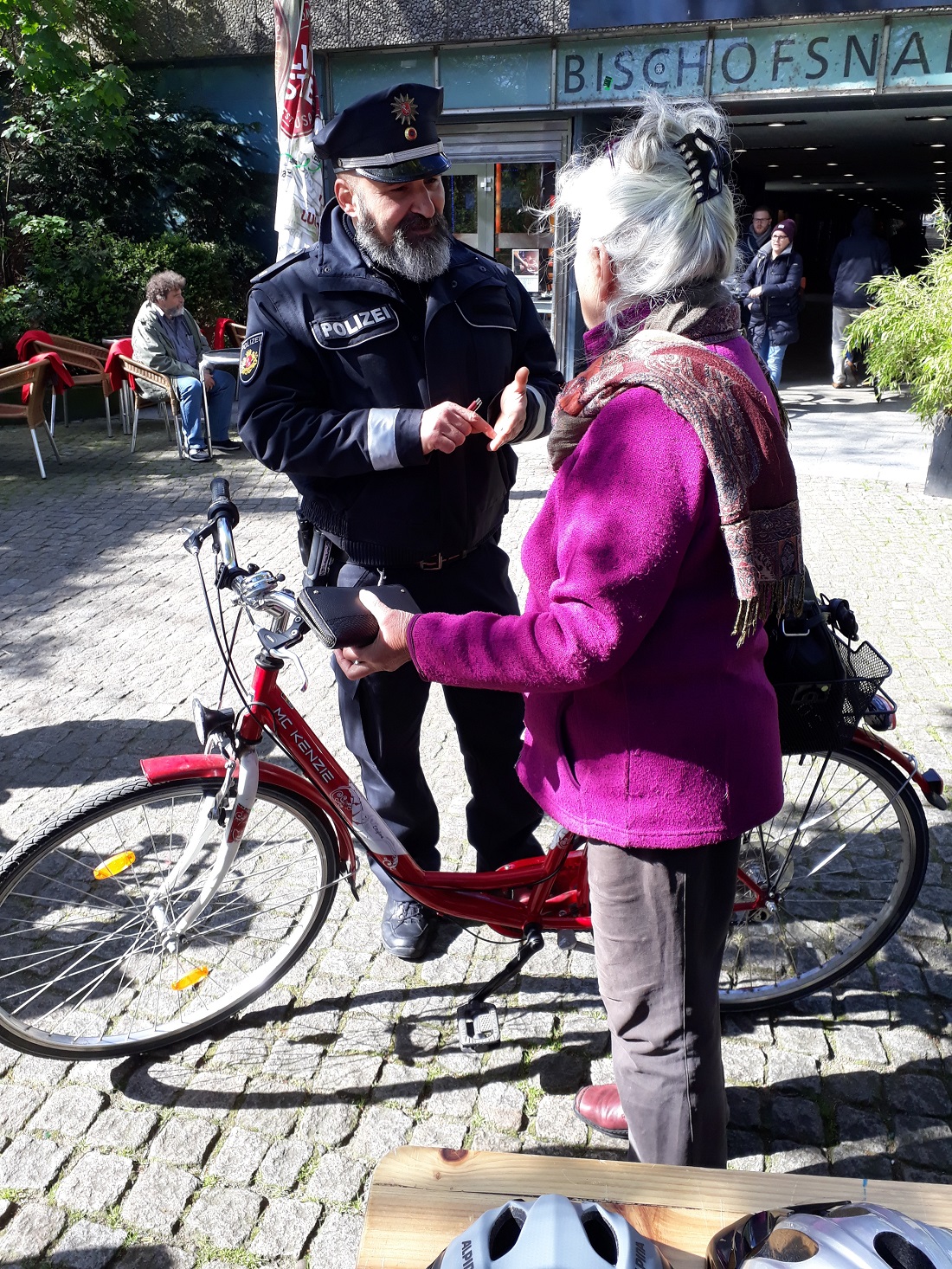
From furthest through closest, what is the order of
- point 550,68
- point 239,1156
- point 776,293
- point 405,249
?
1. point 550,68
2. point 776,293
3. point 405,249
4. point 239,1156

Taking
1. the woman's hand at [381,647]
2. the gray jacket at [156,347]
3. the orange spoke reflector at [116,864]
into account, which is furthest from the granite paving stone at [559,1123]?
the gray jacket at [156,347]

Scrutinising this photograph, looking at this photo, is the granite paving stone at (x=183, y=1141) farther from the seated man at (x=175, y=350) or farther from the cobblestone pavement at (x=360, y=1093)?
the seated man at (x=175, y=350)

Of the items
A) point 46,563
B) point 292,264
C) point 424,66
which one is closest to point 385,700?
point 292,264

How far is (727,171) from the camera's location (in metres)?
1.70

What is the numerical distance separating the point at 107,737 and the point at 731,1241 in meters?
3.89

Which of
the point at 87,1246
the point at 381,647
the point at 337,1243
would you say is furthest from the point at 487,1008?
the point at 381,647

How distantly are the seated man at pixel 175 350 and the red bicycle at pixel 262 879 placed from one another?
7.05 m

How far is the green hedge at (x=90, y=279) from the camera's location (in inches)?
473

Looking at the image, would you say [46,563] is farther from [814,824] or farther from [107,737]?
[814,824]

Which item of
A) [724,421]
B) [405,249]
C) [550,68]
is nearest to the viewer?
[724,421]

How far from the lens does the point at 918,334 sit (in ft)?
25.2

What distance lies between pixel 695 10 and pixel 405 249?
34.7 feet

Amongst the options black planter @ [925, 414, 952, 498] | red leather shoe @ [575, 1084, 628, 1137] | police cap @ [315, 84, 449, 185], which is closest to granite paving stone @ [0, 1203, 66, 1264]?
red leather shoe @ [575, 1084, 628, 1137]

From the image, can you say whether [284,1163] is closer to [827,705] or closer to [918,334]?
[827,705]
